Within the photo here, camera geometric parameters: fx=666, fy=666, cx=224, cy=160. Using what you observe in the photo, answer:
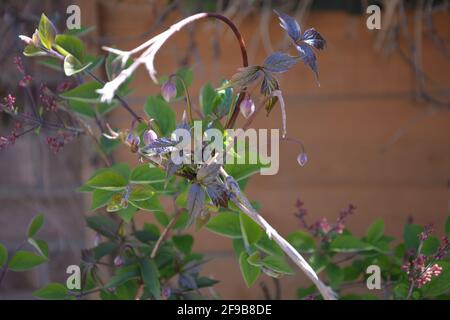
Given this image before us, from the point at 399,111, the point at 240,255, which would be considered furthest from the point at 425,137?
the point at 240,255

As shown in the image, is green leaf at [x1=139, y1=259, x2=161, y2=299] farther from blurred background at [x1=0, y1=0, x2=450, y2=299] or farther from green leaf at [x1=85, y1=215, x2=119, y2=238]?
blurred background at [x1=0, y1=0, x2=450, y2=299]

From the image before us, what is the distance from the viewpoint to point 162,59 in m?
1.62

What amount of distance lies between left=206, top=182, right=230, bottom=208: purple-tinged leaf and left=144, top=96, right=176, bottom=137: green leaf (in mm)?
183

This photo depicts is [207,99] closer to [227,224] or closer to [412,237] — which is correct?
[227,224]

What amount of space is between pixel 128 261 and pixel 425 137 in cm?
87

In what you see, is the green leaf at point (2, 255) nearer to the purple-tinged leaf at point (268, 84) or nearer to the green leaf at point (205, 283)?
the green leaf at point (205, 283)

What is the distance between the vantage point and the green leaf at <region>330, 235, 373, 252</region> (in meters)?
1.08

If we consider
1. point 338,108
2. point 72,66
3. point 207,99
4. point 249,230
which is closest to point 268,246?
point 249,230

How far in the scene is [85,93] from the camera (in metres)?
1.01

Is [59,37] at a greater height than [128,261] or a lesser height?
greater

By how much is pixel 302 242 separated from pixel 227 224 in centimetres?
18

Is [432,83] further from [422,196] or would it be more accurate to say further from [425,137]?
[422,196]

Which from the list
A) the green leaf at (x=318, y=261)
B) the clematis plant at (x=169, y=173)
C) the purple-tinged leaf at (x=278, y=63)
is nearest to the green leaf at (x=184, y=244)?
the clematis plant at (x=169, y=173)

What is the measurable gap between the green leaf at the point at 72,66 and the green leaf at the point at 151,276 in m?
0.32
